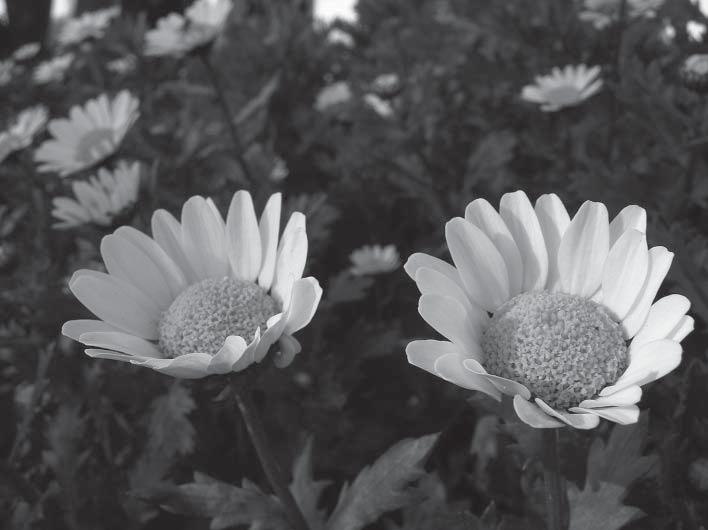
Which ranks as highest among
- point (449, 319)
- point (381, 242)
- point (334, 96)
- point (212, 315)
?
point (449, 319)

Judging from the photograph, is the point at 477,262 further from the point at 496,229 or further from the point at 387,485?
the point at 387,485

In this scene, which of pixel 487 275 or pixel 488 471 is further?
pixel 488 471

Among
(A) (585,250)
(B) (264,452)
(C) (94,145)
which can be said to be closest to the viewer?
(A) (585,250)

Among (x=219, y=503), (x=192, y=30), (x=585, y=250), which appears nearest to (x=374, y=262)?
(x=192, y=30)

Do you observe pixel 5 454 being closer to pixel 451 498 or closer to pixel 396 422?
pixel 396 422

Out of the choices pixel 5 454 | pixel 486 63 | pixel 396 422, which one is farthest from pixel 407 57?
pixel 5 454

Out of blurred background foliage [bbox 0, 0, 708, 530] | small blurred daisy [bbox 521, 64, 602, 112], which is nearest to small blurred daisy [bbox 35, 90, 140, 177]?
blurred background foliage [bbox 0, 0, 708, 530]
